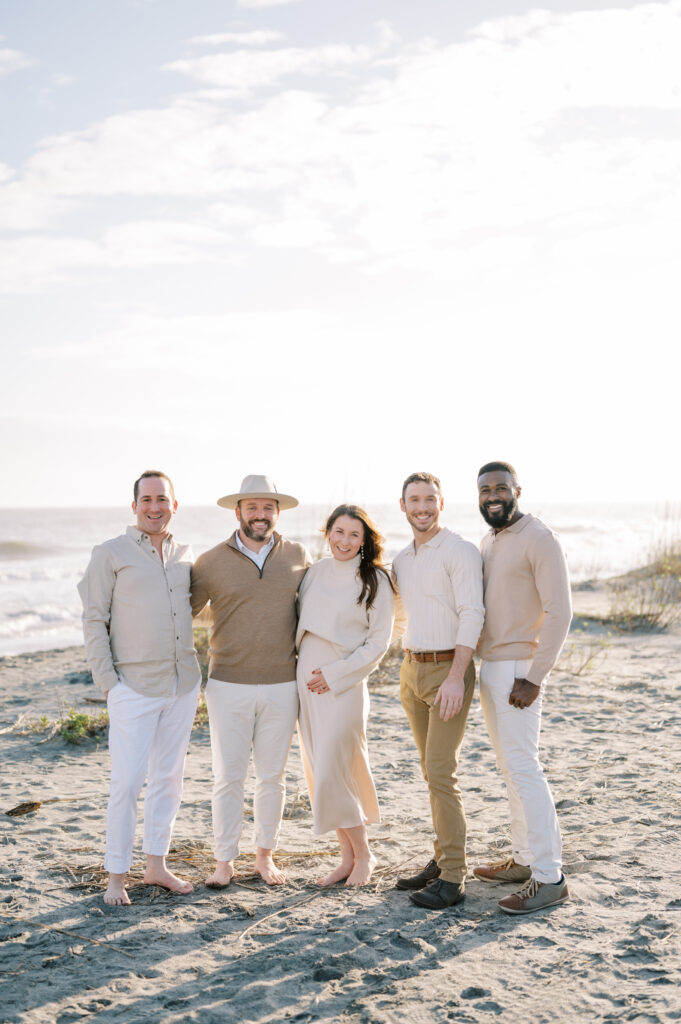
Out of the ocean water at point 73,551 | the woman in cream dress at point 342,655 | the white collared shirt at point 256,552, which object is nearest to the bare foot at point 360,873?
the woman in cream dress at point 342,655

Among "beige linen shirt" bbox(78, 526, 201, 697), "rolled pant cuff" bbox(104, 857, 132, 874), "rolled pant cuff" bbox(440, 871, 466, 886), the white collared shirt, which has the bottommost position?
"rolled pant cuff" bbox(440, 871, 466, 886)

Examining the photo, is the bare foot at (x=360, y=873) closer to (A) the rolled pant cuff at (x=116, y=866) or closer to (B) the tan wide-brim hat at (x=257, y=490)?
(A) the rolled pant cuff at (x=116, y=866)

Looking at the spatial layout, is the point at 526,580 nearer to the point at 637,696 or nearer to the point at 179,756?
the point at 179,756

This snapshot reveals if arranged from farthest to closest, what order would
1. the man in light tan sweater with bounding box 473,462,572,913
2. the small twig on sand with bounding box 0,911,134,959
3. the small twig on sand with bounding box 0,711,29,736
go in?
1. the small twig on sand with bounding box 0,711,29,736
2. the man in light tan sweater with bounding box 473,462,572,913
3. the small twig on sand with bounding box 0,911,134,959

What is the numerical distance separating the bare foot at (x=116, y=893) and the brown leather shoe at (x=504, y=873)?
1.66 metres

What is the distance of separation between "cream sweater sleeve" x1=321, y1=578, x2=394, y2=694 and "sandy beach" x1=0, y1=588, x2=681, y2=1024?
101cm

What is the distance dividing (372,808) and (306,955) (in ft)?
2.92

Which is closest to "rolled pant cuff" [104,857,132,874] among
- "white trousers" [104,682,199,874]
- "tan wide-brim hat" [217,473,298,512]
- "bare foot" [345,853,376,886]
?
"white trousers" [104,682,199,874]

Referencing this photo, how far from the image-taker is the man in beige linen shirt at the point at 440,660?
3787mm

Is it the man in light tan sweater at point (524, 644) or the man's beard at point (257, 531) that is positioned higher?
the man's beard at point (257, 531)

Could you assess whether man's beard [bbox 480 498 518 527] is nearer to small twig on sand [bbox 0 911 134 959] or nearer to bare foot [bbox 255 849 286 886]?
bare foot [bbox 255 849 286 886]

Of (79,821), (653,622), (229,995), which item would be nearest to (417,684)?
(229,995)

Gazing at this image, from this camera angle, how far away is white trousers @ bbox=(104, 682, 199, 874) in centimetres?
388

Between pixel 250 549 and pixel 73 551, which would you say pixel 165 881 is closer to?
pixel 250 549
